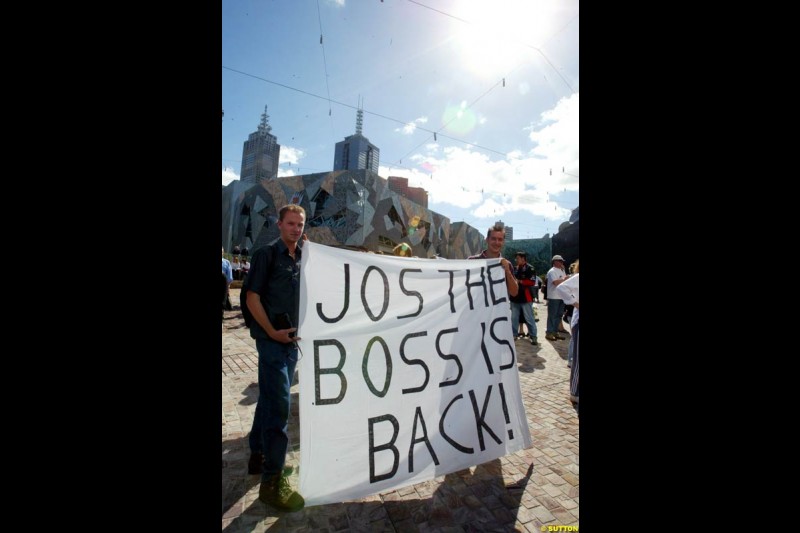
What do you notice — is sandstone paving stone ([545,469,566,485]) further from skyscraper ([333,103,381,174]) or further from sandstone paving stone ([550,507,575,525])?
skyscraper ([333,103,381,174])

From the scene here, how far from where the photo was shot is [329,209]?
3055 centimetres

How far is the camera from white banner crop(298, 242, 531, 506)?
210 cm

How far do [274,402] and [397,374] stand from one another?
0.86m

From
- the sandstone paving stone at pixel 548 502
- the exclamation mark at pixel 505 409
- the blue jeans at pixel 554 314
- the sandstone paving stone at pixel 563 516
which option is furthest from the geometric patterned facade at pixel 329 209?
the sandstone paving stone at pixel 563 516

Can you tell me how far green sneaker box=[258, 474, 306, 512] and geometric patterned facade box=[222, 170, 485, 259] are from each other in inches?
1040

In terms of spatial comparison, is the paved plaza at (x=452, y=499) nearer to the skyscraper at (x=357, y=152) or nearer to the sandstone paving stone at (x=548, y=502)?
the sandstone paving stone at (x=548, y=502)

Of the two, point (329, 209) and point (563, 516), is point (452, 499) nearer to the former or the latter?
point (563, 516)

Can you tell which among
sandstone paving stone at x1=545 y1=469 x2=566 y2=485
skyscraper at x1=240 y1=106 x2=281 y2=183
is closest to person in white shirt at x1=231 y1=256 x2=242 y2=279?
skyscraper at x1=240 y1=106 x2=281 y2=183

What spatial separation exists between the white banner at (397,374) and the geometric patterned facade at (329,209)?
26150 mm
